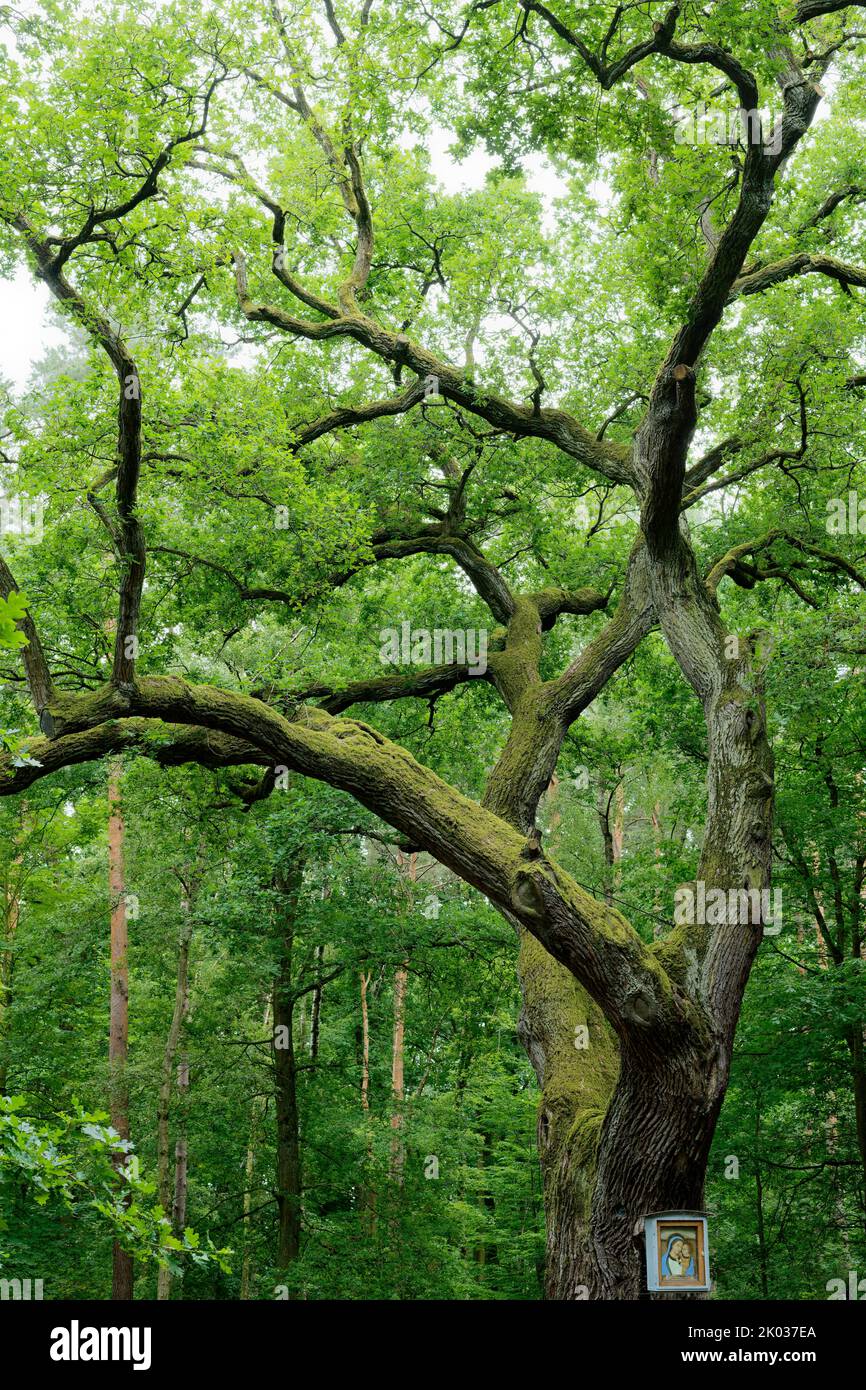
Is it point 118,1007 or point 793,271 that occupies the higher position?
point 793,271

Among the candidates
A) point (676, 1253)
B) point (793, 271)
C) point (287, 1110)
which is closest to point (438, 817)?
point (676, 1253)

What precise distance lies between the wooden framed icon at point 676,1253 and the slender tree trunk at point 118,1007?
7850mm

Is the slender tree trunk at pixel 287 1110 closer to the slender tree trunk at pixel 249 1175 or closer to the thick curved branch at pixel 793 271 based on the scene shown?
the slender tree trunk at pixel 249 1175

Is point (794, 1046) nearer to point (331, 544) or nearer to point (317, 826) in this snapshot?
point (317, 826)

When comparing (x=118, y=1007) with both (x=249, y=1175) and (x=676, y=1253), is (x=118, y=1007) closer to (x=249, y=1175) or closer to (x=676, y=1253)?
(x=249, y=1175)

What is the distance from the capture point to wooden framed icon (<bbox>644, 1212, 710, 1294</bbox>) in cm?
529

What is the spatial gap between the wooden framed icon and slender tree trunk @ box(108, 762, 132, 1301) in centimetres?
785

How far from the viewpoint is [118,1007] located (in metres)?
12.9

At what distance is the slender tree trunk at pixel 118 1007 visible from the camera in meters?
12.2

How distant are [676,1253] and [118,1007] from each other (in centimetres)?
902

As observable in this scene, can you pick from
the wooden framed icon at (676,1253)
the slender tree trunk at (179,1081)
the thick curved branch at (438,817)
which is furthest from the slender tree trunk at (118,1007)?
the wooden framed icon at (676,1253)

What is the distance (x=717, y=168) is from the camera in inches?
263

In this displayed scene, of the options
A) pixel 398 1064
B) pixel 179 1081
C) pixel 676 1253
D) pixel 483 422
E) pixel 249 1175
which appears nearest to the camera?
pixel 676 1253
